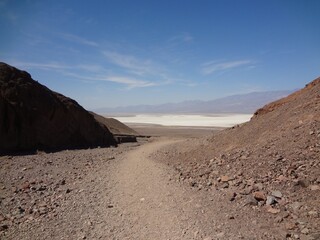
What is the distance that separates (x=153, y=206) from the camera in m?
7.43

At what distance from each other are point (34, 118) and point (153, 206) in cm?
1364

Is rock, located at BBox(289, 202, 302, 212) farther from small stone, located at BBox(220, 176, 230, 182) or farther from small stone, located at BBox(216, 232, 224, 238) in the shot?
small stone, located at BBox(220, 176, 230, 182)

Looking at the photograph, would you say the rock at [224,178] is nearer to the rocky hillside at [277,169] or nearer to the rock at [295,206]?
the rocky hillside at [277,169]

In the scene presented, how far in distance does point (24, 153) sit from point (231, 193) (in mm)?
12893

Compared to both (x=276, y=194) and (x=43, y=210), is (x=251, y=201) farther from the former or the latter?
(x=43, y=210)

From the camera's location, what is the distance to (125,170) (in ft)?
39.0

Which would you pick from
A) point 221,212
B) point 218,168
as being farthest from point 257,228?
point 218,168

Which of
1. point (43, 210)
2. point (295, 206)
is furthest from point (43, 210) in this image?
point (295, 206)

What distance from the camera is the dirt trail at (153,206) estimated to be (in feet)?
19.9

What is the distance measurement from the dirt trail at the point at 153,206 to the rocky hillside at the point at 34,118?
915 centimetres

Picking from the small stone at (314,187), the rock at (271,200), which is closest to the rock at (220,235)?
the rock at (271,200)

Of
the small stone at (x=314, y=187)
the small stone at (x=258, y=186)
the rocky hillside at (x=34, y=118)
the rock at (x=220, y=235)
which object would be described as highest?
the rocky hillside at (x=34, y=118)

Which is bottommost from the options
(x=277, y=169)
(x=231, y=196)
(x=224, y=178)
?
(x=231, y=196)

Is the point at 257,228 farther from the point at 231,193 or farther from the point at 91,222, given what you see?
the point at 91,222
